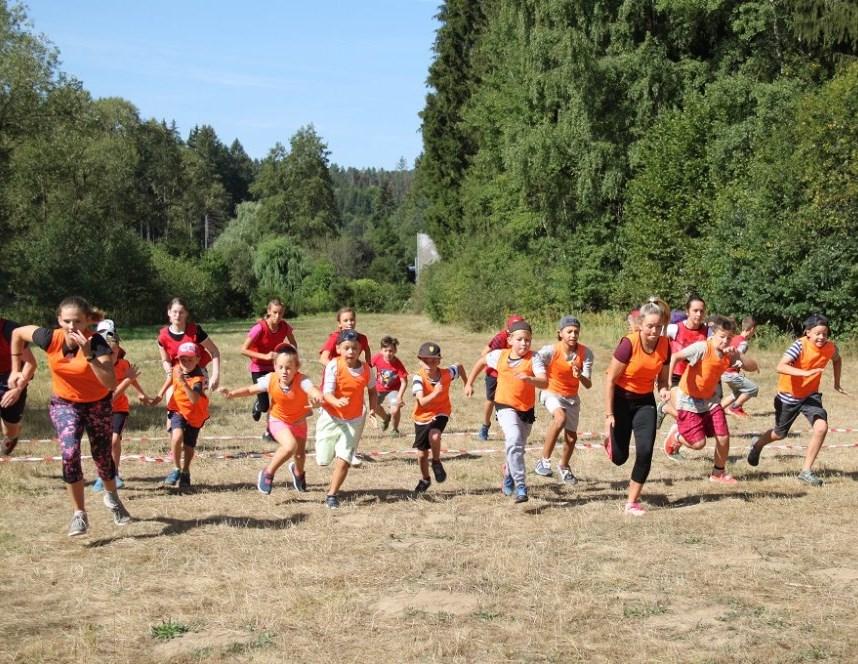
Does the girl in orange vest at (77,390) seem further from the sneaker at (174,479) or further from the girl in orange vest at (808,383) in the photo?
the girl in orange vest at (808,383)

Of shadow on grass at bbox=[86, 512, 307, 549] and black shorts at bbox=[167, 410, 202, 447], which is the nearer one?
shadow on grass at bbox=[86, 512, 307, 549]

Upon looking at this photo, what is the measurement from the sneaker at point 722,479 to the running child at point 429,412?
309 centimetres

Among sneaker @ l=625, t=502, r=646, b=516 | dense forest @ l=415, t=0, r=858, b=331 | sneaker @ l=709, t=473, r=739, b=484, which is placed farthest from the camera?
dense forest @ l=415, t=0, r=858, b=331

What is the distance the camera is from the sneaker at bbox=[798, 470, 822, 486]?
34.0ft

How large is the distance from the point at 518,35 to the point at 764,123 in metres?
10.9

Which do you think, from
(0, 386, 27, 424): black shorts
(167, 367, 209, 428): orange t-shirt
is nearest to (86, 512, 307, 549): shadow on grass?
(167, 367, 209, 428): orange t-shirt

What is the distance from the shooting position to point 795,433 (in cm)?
1480

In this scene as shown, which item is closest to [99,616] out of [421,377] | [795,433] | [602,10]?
[421,377]

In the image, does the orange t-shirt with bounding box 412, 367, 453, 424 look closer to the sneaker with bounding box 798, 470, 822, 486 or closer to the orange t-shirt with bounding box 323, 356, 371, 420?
the orange t-shirt with bounding box 323, 356, 371, 420

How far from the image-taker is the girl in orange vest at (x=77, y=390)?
25.3 ft

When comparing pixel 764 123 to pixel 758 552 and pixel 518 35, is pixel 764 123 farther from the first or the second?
pixel 758 552

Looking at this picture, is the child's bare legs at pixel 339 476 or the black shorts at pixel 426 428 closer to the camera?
the child's bare legs at pixel 339 476

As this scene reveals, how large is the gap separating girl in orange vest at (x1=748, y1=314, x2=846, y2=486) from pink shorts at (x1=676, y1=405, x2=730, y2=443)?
2.19 feet

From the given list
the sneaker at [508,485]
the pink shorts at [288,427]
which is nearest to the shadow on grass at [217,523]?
the pink shorts at [288,427]
